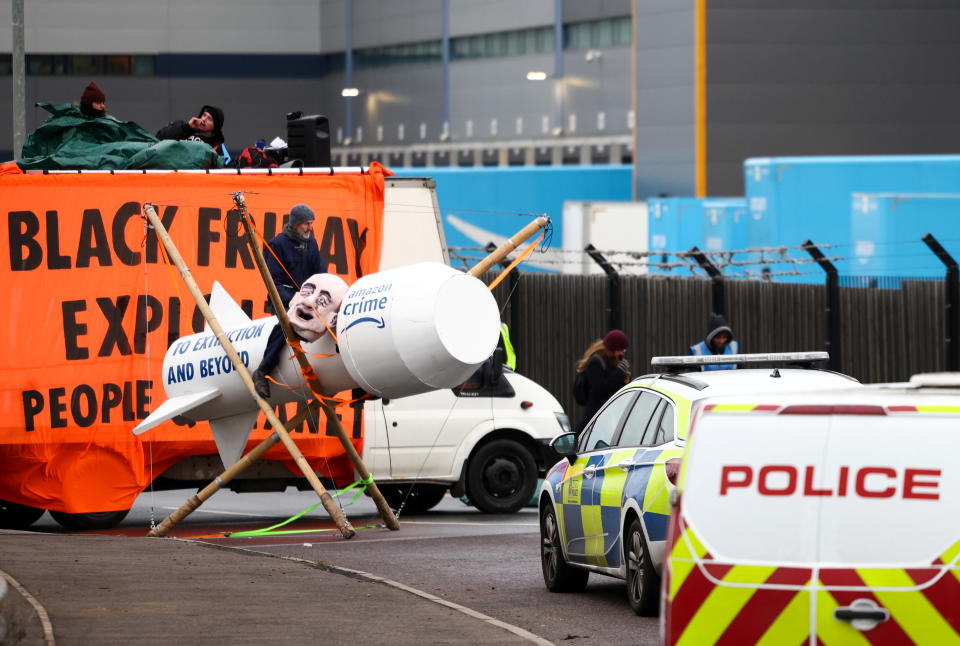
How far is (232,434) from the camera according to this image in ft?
56.0

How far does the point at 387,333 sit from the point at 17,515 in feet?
18.0

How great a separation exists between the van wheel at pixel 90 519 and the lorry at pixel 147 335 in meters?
0.02

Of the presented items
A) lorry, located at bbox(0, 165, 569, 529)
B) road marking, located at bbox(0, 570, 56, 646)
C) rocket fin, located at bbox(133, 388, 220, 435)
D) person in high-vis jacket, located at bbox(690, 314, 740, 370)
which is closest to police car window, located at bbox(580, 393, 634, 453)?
road marking, located at bbox(0, 570, 56, 646)

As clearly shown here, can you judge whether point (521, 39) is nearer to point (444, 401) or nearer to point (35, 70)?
point (35, 70)

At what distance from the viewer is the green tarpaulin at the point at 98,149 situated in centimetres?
1819

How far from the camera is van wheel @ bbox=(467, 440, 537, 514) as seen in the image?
62.0ft

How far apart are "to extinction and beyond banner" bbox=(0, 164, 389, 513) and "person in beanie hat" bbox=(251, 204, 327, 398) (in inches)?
66.8

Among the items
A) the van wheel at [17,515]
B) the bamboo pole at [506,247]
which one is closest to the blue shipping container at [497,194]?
the van wheel at [17,515]

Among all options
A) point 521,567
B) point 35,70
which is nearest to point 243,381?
point 521,567

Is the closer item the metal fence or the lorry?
the lorry

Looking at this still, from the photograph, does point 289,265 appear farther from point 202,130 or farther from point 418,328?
point 202,130

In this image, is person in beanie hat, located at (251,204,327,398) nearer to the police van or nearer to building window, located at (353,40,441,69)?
→ the police van

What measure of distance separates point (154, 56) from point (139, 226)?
63.3m

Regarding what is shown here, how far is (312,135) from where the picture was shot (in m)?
18.8
